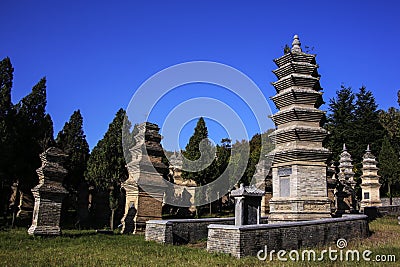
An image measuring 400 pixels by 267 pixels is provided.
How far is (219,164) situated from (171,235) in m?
21.7

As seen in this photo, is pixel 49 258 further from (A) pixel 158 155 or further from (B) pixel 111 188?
(B) pixel 111 188

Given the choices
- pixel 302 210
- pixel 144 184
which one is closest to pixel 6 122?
pixel 144 184

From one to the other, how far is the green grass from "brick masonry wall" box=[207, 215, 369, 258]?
0.39 meters

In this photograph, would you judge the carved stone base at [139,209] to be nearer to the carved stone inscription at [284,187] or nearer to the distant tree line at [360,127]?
the carved stone inscription at [284,187]

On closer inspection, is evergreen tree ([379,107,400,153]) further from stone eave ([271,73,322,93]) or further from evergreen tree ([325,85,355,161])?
stone eave ([271,73,322,93])

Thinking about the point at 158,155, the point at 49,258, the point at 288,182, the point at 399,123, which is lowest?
the point at 49,258

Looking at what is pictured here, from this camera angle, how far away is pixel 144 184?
19969 millimetres

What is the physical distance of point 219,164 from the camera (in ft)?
119

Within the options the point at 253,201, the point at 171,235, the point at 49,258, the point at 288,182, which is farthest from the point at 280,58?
the point at 49,258

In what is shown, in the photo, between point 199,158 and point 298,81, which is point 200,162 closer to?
point 199,158

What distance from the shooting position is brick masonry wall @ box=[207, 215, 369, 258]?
1080 centimetres

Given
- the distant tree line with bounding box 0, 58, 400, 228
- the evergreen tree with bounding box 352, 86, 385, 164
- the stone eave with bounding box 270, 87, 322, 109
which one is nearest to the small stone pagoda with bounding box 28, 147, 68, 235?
the distant tree line with bounding box 0, 58, 400, 228

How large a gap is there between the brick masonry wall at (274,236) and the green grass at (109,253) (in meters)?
0.39

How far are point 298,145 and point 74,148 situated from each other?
1879 centimetres
